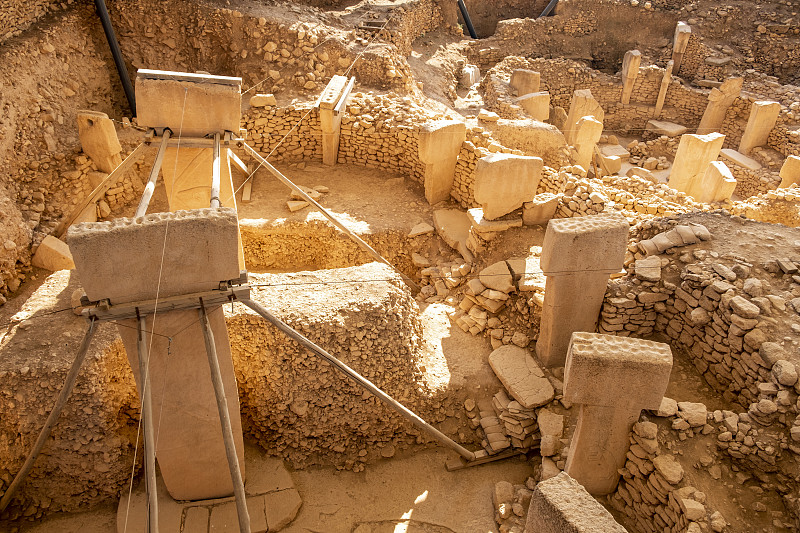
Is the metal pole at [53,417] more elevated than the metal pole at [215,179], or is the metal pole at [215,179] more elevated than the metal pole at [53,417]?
the metal pole at [215,179]

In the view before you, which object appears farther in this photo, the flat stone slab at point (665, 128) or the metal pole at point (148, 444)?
the flat stone slab at point (665, 128)

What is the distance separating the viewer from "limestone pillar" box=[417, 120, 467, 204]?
25.9ft

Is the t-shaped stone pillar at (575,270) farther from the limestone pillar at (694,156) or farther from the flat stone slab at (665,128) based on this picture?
the flat stone slab at (665,128)

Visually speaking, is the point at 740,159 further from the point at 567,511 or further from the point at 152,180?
the point at 152,180

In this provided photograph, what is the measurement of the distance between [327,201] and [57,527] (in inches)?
212

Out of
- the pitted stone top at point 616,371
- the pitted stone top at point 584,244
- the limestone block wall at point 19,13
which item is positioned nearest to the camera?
the pitted stone top at point 616,371

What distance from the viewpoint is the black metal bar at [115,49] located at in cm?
928

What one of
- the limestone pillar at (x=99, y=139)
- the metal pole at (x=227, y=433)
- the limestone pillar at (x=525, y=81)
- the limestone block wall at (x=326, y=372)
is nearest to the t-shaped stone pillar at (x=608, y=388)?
the limestone block wall at (x=326, y=372)

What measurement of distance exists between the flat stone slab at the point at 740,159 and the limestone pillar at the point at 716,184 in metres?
2.81

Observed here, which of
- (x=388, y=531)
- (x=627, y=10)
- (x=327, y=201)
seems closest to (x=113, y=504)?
(x=388, y=531)

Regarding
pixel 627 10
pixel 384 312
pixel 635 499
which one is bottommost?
pixel 635 499

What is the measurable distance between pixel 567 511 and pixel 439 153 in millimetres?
5807

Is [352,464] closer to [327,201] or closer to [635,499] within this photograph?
[635,499]

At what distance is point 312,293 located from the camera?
6.00 metres
